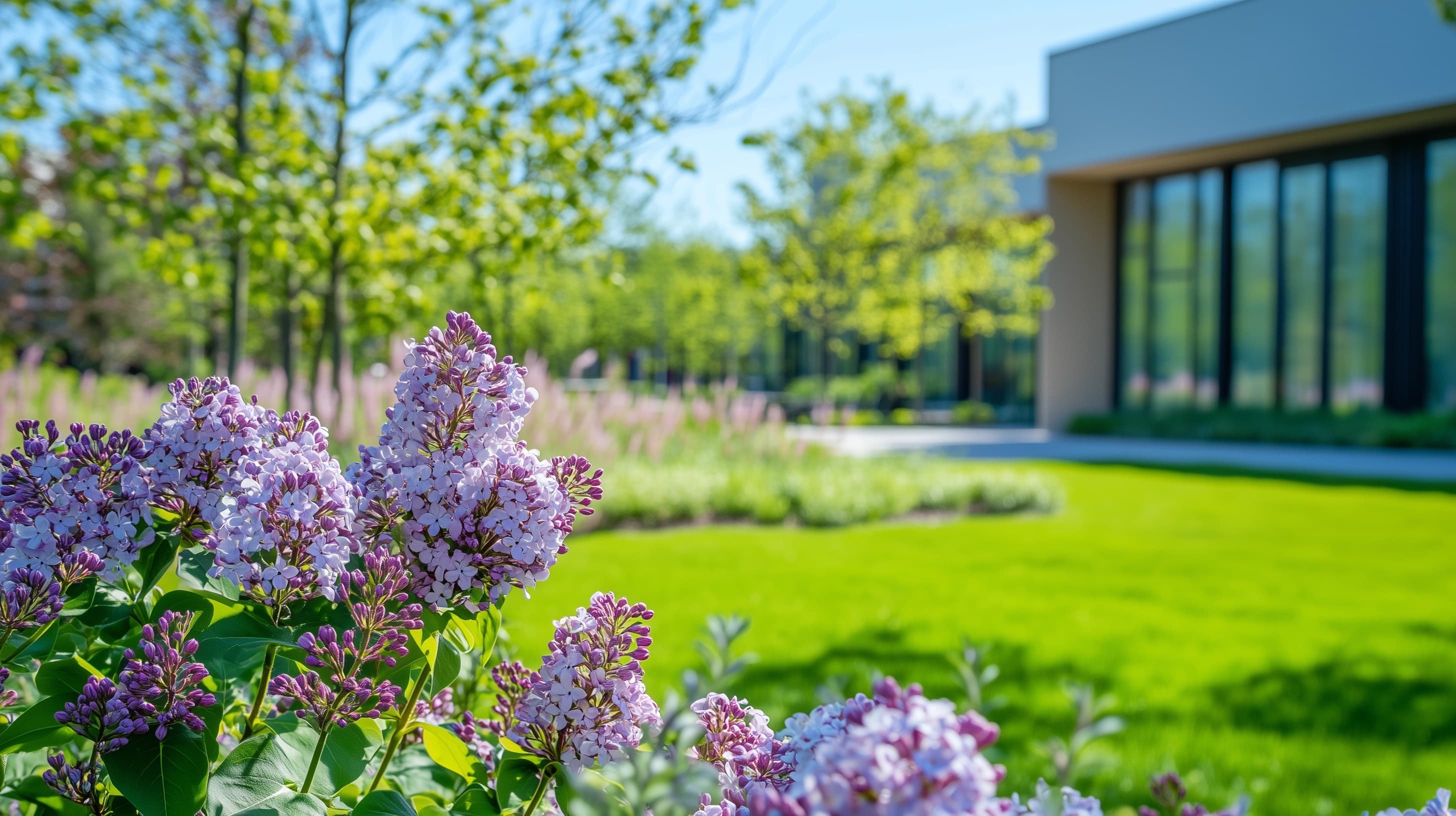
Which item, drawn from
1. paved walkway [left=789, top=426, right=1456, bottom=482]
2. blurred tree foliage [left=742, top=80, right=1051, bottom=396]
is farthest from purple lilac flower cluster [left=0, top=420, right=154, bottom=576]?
blurred tree foliage [left=742, top=80, right=1051, bottom=396]

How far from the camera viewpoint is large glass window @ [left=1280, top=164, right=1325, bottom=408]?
878 inches

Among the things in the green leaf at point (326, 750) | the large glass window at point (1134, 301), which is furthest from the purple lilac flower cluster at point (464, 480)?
the large glass window at point (1134, 301)

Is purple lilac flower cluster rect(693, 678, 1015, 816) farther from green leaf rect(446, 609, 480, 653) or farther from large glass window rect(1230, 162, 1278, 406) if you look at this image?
large glass window rect(1230, 162, 1278, 406)

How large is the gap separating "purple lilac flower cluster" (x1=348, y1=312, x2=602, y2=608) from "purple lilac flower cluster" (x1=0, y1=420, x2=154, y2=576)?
300 mm

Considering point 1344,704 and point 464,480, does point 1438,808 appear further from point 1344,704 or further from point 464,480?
point 1344,704

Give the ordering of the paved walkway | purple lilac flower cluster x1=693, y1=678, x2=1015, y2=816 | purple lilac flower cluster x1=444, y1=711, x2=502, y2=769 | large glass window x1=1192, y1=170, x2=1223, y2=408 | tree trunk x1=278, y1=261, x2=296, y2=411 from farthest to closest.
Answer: large glass window x1=1192, y1=170, x2=1223, y2=408, the paved walkway, tree trunk x1=278, y1=261, x2=296, y2=411, purple lilac flower cluster x1=444, y1=711, x2=502, y2=769, purple lilac flower cluster x1=693, y1=678, x2=1015, y2=816

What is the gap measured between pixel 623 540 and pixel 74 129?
16.7ft

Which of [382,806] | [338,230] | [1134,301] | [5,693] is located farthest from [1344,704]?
[1134,301]

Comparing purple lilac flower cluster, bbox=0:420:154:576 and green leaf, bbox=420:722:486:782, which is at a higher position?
purple lilac flower cluster, bbox=0:420:154:576

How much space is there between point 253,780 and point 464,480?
1.40ft

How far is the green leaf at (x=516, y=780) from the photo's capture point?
1.27 meters

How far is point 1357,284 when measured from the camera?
2169 centimetres

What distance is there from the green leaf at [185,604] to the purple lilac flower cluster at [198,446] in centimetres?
8

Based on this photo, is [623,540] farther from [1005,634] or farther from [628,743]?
[628,743]
